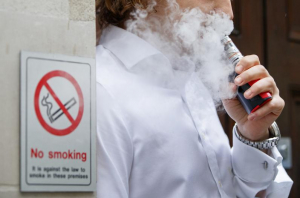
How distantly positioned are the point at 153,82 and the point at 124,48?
12 centimetres

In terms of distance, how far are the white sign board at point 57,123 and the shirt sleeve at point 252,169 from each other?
57cm

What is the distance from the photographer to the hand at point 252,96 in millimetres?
1410

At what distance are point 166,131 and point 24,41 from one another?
1.62 feet

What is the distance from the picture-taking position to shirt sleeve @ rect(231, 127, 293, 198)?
1.56m

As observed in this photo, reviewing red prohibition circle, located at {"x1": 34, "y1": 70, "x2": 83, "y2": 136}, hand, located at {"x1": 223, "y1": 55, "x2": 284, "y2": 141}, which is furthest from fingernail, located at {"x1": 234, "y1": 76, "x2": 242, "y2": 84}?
red prohibition circle, located at {"x1": 34, "y1": 70, "x2": 83, "y2": 136}

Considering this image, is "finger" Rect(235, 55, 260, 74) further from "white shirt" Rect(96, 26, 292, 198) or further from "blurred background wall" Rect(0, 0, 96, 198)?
"blurred background wall" Rect(0, 0, 96, 198)

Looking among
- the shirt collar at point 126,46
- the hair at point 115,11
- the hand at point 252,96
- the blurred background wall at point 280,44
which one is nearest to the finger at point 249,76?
the hand at point 252,96

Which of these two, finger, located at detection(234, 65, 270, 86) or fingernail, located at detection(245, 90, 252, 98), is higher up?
finger, located at detection(234, 65, 270, 86)

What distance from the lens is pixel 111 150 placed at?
1.31 metres

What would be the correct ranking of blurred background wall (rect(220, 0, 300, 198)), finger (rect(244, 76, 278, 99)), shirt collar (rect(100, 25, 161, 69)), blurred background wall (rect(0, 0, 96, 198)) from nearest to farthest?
1. blurred background wall (rect(0, 0, 96, 198))
2. finger (rect(244, 76, 278, 99))
3. shirt collar (rect(100, 25, 161, 69))
4. blurred background wall (rect(220, 0, 300, 198))

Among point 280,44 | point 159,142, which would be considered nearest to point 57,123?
point 159,142

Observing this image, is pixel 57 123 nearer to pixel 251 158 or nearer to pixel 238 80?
pixel 238 80

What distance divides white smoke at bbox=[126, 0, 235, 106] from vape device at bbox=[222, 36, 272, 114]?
3 centimetres

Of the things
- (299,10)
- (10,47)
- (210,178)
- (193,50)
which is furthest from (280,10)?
(10,47)
